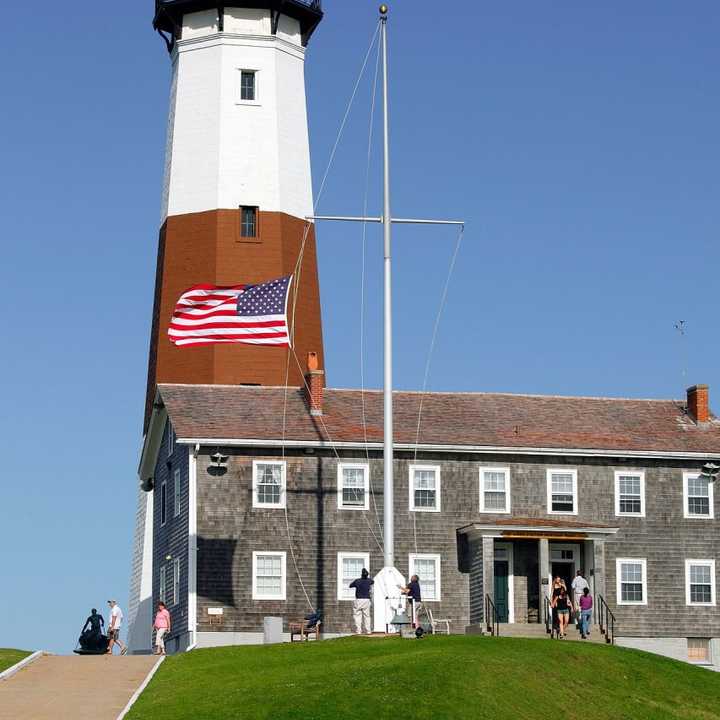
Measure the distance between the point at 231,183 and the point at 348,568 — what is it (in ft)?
56.3

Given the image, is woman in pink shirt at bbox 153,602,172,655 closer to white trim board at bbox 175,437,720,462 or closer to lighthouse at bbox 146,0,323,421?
white trim board at bbox 175,437,720,462

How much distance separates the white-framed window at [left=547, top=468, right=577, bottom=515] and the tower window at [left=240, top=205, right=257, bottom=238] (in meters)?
15.1

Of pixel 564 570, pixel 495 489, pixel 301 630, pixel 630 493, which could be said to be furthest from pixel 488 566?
pixel 301 630

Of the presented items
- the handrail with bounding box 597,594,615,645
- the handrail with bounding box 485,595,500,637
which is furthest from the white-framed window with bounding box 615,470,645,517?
the handrail with bounding box 485,595,500,637

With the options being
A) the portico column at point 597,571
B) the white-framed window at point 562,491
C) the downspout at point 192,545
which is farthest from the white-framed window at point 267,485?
the portico column at point 597,571

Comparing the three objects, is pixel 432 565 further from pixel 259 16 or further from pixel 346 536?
pixel 259 16

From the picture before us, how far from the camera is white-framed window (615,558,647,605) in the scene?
54844mm

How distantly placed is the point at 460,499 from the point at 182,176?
690 inches

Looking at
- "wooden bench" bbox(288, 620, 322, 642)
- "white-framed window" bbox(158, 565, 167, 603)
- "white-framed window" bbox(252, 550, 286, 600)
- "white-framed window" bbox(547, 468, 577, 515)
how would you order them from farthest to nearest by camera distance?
"white-framed window" bbox(158, 565, 167, 603), "white-framed window" bbox(547, 468, 577, 515), "white-framed window" bbox(252, 550, 286, 600), "wooden bench" bbox(288, 620, 322, 642)

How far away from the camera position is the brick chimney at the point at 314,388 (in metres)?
56.1

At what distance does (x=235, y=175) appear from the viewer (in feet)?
214

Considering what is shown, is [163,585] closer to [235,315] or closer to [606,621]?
[235,315]

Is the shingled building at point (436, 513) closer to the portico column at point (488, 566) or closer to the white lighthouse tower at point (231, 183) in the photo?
the portico column at point (488, 566)

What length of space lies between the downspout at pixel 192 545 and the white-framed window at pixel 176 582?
5.76 feet
